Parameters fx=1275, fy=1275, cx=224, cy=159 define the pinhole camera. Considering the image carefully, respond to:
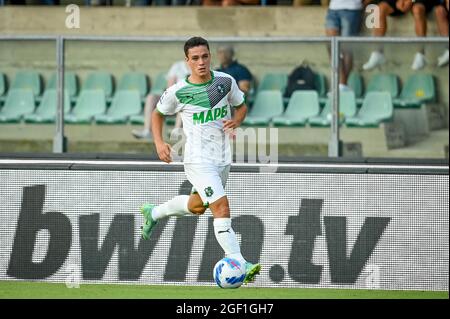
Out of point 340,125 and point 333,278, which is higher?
point 340,125

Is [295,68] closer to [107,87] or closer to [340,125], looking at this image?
[340,125]

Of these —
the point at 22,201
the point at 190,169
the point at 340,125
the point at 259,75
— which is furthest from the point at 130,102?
the point at 190,169

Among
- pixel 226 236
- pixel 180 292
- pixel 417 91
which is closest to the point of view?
pixel 226 236

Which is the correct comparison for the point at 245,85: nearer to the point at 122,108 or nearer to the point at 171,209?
the point at 122,108

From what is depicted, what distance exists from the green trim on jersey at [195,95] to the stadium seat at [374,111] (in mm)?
3714

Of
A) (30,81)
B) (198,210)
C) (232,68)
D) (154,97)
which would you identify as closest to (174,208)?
(198,210)

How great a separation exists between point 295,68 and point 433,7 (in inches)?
77.8

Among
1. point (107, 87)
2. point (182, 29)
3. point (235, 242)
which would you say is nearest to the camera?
point (235, 242)

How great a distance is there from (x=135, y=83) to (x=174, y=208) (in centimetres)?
419

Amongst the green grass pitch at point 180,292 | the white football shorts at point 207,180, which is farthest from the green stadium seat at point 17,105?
the white football shorts at point 207,180

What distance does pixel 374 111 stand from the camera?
13.0 metres

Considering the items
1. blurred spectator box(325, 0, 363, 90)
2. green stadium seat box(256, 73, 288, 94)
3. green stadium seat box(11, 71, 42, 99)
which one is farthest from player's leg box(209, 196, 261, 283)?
blurred spectator box(325, 0, 363, 90)

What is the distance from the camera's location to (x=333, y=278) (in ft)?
33.5

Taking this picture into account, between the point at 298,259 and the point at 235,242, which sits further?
the point at 298,259
